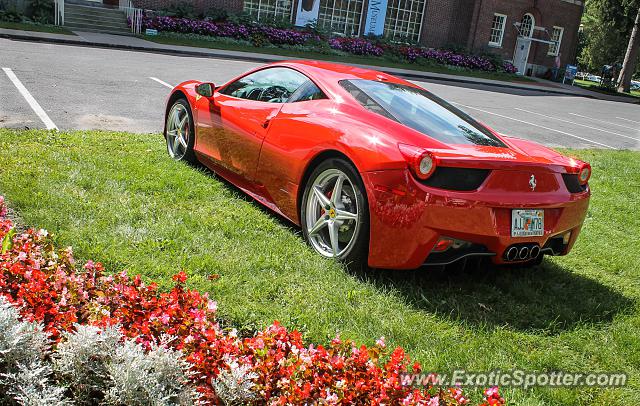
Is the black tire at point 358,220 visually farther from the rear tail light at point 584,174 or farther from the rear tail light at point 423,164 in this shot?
the rear tail light at point 584,174

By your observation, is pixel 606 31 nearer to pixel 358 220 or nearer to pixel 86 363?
pixel 358 220

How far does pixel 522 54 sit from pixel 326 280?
123 ft

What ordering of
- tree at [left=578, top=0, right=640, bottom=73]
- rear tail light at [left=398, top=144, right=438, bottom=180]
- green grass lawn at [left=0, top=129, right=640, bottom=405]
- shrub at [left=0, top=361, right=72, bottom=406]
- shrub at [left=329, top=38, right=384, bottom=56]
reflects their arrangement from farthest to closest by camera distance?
1. tree at [left=578, top=0, right=640, bottom=73]
2. shrub at [left=329, top=38, right=384, bottom=56]
3. rear tail light at [left=398, top=144, right=438, bottom=180]
4. green grass lawn at [left=0, top=129, right=640, bottom=405]
5. shrub at [left=0, top=361, right=72, bottom=406]

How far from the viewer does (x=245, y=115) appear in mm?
5316

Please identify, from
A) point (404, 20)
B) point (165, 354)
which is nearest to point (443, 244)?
point (165, 354)

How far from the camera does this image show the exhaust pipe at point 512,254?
395 centimetres

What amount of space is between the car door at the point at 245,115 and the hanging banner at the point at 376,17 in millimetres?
28113

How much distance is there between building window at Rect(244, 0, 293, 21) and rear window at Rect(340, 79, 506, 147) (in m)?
24.9

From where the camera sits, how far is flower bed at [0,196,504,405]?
87.7 inches

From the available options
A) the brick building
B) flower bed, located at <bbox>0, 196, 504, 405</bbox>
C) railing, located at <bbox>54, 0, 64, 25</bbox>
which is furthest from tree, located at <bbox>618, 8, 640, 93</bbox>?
flower bed, located at <bbox>0, 196, 504, 405</bbox>

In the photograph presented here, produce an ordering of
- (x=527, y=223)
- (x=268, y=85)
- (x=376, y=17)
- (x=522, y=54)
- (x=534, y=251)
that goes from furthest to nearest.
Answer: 1. (x=522, y=54)
2. (x=376, y=17)
3. (x=268, y=85)
4. (x=534, y=251)
5. (x=527, y=223)

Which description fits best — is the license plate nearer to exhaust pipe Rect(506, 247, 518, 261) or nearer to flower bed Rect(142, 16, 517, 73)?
exhaust pipe Rect(506, 247, 518, 261)

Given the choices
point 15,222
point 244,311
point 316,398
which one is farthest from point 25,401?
point 15,222

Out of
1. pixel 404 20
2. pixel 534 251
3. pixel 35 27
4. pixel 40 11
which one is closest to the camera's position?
pixel 534 251
